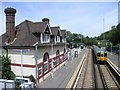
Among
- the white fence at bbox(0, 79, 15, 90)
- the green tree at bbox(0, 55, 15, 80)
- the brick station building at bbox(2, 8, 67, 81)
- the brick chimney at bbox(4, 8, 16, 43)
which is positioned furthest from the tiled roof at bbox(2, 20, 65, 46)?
the white fence at bbox(0, 79, 15, 90)

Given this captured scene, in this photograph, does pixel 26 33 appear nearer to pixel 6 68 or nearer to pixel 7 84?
pixel 6 68

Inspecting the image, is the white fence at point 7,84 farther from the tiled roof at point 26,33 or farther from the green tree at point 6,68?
the tiled roof at point 26,33

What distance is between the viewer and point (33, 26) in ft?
75.5

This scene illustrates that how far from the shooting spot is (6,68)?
61.3ft

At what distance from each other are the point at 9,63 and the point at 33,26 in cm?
564

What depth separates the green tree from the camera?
1822cm

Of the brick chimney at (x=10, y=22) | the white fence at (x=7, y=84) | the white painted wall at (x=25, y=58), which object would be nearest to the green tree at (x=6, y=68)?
the white painted wall at (x=25, y=58)

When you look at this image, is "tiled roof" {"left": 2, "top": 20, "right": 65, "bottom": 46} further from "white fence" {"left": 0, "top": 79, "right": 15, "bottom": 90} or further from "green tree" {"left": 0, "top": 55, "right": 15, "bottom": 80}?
"white fence" {"left": 0, "top": 79, "right": 15, "bottom": 90}

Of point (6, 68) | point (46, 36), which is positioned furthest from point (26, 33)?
point (6, 68)

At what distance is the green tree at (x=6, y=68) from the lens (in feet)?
59.8

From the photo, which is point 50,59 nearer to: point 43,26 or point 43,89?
point 43,26

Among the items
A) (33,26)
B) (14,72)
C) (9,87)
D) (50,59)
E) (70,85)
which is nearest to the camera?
(9,87)

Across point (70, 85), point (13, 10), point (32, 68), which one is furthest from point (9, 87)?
point (13, 10)

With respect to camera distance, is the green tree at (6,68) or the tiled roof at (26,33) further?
the tiled roof at (26,33)
